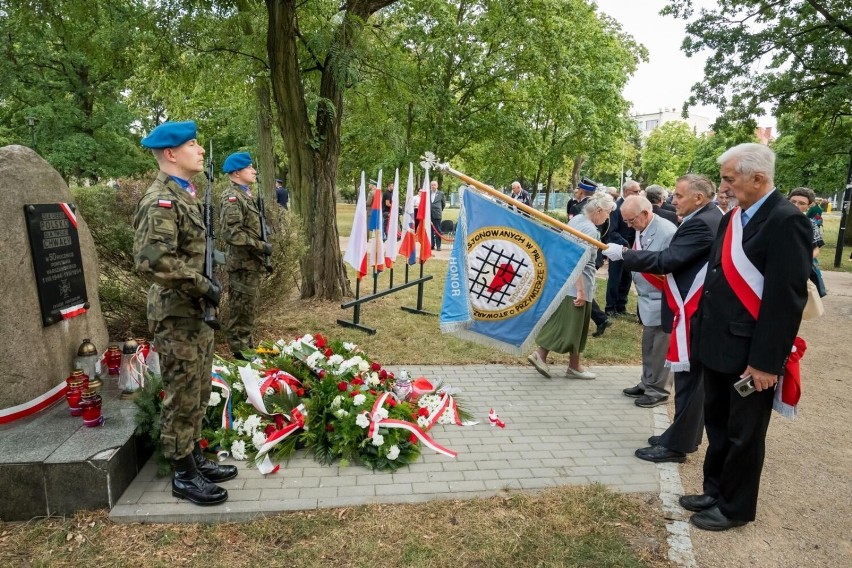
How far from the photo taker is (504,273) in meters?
4.64

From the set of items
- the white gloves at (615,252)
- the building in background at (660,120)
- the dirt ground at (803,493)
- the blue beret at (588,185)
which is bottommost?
the dirt ground at (803,493)

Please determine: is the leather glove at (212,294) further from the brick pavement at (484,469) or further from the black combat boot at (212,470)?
the brick pavement at (484,469)

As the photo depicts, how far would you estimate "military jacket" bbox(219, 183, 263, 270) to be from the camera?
220 inches

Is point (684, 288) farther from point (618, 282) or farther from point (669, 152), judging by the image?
point (669, 152)

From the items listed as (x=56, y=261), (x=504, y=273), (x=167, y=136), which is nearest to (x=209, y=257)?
(x=167, y=136)

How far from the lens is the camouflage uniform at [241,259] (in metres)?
5.61

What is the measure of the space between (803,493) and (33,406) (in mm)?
5566

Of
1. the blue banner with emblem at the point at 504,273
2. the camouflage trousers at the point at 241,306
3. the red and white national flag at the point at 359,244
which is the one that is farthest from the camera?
the red and white national flag at the point at 359,244

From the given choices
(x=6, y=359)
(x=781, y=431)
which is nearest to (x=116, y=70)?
(x=6, y=359)

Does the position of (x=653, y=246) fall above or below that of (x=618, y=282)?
above

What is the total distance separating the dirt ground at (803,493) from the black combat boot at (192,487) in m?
2.95

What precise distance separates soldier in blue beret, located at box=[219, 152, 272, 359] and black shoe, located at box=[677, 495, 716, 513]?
13.9 ft

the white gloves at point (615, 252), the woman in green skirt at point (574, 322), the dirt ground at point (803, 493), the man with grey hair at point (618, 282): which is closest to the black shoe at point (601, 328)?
the man with grey hair at point (618, 282)

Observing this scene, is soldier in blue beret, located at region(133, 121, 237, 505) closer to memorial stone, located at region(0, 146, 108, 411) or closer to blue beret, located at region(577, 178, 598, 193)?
memorial stone, located at region(0, 146, 108, 411)
